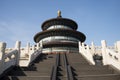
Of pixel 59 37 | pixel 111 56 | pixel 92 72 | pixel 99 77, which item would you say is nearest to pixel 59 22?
pixel 59 37

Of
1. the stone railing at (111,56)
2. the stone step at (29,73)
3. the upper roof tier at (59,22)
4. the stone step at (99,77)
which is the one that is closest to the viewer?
the stone step at (99,77)

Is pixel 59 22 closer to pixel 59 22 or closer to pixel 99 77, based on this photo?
pixel 59 22

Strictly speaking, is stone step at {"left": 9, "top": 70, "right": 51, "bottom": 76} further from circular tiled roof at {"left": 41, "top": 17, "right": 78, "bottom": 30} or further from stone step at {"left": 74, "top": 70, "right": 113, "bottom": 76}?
circular tiled roof at {"left": 41, "top": 17, "right": 78, "bottom": 30}

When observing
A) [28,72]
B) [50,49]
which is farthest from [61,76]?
[50,49]

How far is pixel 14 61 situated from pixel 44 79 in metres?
4.00

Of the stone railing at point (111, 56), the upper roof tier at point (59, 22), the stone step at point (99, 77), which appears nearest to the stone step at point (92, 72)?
the stone step at point (99, 77)

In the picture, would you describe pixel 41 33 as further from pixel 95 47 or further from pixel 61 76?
pixel 61 76

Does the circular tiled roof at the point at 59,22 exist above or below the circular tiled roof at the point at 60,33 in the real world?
above

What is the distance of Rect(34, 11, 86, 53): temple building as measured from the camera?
88.9 feet

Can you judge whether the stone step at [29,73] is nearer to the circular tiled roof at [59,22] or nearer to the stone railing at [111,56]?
the stone railing at [111,56]

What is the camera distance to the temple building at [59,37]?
2711cm

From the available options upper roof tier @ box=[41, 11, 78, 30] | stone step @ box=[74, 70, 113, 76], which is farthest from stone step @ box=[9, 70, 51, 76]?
upper roof tier @ box=[41, 11, 78, 30]

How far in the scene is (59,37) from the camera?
29031mm

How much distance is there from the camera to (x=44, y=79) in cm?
833
